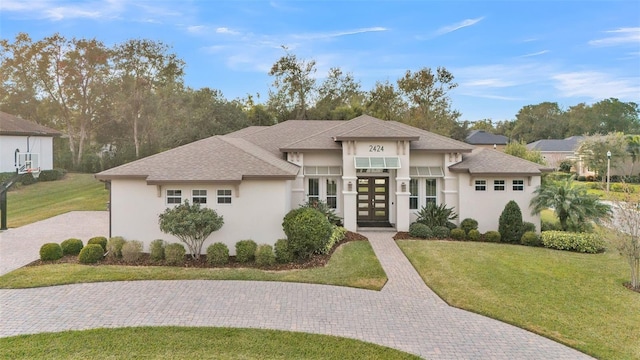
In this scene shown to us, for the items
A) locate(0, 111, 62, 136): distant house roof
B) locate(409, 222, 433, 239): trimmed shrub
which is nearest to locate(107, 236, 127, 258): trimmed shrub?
locate(409, 222, 433, 239): trimmed shrub

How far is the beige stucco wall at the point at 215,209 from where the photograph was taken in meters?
13.1

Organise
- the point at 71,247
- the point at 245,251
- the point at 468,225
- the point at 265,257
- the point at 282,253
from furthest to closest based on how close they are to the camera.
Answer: the point at 468,225, the point at 71,247, the point at 245,251, the point at 282,253, the point at 265,257

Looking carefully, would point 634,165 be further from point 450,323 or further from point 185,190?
point 185,190

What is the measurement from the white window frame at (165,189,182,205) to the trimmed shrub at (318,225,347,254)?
572cm

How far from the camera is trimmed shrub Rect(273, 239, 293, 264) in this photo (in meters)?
12.2

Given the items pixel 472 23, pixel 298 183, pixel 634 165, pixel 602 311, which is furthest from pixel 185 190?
pixel 634 165

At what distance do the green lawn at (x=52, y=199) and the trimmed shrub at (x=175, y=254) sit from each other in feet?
40.6

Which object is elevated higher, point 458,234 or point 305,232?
point 305,232

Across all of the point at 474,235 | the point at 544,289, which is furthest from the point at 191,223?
the point at 474,235

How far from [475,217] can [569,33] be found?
11.8 m

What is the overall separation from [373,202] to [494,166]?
6.21 meters

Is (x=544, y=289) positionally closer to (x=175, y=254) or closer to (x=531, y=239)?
(x=531, y=239)

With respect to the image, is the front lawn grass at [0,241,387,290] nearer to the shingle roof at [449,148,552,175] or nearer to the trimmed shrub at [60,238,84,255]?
the trimmed shrub at [60,238,84,255]

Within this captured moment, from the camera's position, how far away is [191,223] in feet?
38.7
